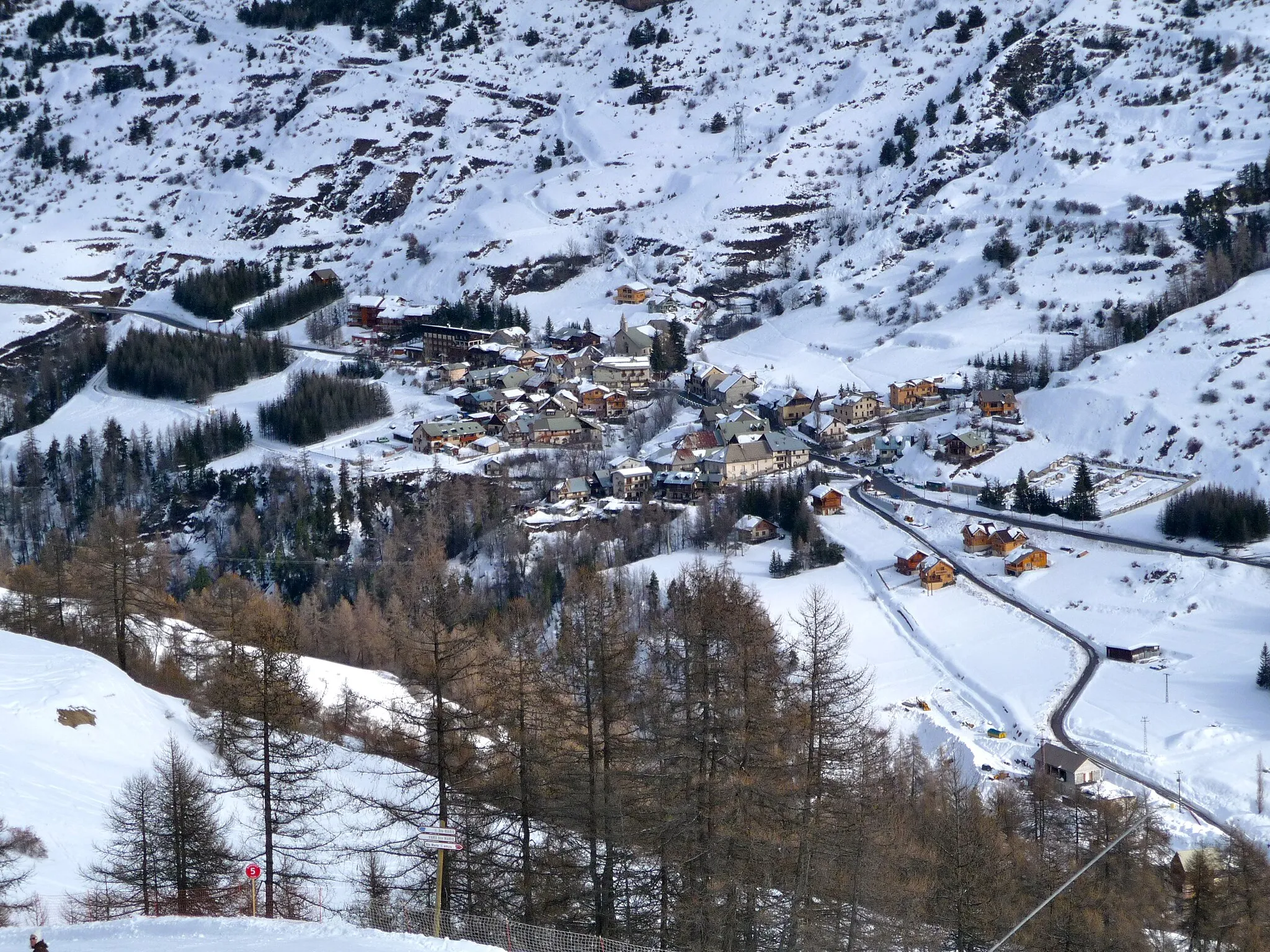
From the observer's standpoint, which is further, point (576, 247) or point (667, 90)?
point (667, 90)

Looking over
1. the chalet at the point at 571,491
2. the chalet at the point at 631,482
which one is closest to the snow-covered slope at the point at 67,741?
the chalet at the point at 571,491

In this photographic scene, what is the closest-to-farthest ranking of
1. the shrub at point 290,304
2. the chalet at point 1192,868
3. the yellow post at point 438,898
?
the yellow post at point 438,898 < the chalet at point 1192,868 < the shrub at point 290,304

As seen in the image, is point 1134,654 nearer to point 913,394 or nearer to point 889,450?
point 889,450

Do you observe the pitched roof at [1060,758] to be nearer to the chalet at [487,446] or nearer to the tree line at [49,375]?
the chalet at [487,446]

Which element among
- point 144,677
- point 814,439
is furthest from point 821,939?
point 814,439

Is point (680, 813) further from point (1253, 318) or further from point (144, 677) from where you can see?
point (1253, 318)

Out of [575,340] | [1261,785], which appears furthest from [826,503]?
[575,340]

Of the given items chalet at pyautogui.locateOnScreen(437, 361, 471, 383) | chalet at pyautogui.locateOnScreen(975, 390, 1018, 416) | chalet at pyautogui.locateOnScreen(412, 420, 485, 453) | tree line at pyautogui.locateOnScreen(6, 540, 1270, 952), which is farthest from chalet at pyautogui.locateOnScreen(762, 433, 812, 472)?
tree line at pyautogui.locateOnScreen(6, 540, 1270, 952)

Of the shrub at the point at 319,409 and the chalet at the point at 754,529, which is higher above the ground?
the shrub at the point at 319,409
